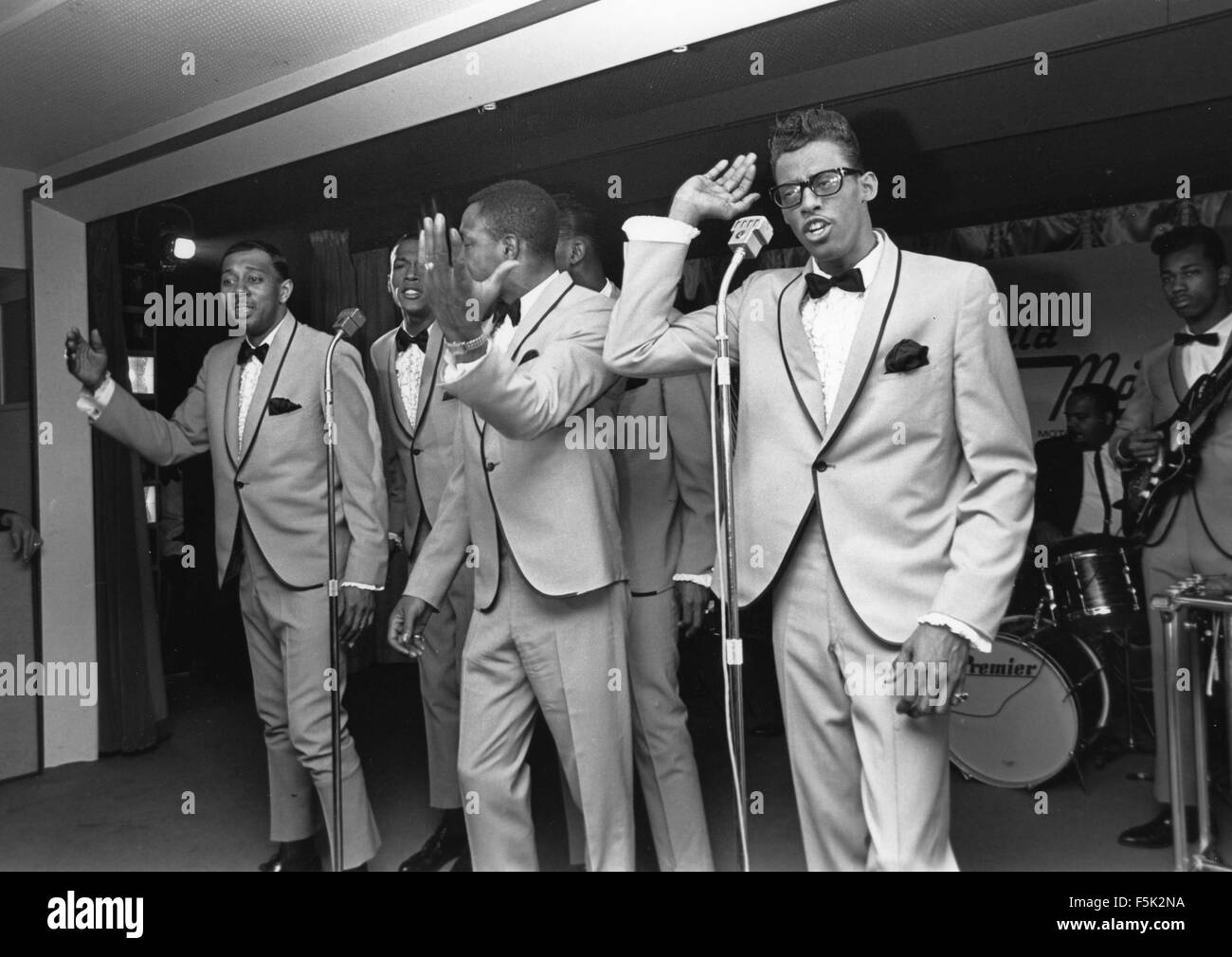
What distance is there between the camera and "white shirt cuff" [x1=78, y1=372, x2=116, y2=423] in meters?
3.29

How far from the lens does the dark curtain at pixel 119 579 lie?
10.9 ft

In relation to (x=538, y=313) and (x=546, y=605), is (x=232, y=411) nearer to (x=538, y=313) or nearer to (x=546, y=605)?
(x=538, y=313)

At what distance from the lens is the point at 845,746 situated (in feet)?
7.57

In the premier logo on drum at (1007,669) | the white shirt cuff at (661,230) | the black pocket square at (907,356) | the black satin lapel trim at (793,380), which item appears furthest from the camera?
the premier logo on drum at (1007,669)

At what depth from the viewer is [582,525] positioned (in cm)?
261

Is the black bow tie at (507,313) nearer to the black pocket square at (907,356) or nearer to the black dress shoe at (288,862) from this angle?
the black pocket square at (907,356)

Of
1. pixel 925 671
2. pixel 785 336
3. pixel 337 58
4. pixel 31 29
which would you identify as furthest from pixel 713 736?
pixel 31 29

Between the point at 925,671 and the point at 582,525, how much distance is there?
35.6 inches

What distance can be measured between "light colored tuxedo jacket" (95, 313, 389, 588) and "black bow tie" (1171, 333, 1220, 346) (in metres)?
2.19

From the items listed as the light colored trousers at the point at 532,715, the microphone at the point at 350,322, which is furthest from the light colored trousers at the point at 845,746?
the microphone at the point at 350,322

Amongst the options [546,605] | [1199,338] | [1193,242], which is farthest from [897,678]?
[1193,242]

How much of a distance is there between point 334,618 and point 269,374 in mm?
762

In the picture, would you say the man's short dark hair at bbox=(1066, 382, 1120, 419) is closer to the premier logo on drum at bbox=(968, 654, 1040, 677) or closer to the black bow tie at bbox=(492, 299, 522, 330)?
the premier logo on drum at bbox=(968, 654, 1040, 677)

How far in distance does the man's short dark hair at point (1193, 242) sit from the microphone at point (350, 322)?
7.16ft
